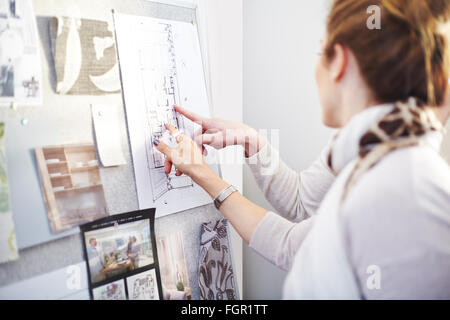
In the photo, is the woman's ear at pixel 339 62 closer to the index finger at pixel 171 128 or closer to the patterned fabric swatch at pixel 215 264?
the index finger at pixel 171 128

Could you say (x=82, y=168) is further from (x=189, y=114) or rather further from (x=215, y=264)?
(x=215, y=264)

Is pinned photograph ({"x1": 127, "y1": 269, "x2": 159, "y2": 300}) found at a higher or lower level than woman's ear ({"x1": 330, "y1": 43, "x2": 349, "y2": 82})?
lower

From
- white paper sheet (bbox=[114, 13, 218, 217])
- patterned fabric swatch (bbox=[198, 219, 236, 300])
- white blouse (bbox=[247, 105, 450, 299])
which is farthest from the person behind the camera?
patterned fabric swatch (bbox=[198, 219, 236, 300])

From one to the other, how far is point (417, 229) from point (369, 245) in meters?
0.06

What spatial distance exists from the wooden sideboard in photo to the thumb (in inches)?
5.0

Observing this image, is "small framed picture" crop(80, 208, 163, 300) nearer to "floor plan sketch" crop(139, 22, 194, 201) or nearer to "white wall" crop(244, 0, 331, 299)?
"floor plan sketch" crop(139, 22, 194, 201)

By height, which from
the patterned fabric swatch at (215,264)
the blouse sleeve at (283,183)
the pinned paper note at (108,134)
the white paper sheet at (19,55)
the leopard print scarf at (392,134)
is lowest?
the patterned fabric swatch at (215,264)

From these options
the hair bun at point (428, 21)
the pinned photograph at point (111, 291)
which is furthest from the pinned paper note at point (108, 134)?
the hair bun at point (428, 21)

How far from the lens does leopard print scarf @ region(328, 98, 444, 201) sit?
1.40 feet

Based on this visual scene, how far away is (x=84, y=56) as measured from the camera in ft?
1.93

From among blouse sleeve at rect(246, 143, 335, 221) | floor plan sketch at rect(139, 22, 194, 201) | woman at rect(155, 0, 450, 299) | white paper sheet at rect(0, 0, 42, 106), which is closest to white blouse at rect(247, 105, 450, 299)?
woman at rect(155, 0, 450, 299)

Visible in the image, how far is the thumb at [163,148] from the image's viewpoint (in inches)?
26.0

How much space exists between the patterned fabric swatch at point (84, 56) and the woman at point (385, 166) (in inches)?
16.2

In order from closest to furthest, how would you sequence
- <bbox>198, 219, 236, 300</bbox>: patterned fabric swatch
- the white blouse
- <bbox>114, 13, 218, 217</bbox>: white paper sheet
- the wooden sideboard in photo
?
1. the white blouse
2. the wooden sideboard in photo
3. <bbox>114, 13, 218, 217</bbox>: white paper sheet
4. <bbox>198, 219, 236, 300</bbox>: patterned fabric swatch
